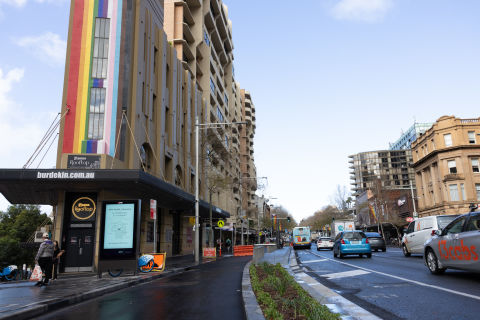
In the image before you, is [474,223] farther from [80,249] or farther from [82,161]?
[82,161]

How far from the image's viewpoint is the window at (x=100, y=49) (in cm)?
2334

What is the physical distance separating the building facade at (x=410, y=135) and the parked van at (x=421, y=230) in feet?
413

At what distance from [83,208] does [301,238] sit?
35.4 m

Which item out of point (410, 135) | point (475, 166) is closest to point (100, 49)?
point (475, 166)

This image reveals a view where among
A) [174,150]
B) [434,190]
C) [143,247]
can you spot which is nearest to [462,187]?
[434,190]

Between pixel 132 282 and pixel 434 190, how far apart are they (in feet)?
174

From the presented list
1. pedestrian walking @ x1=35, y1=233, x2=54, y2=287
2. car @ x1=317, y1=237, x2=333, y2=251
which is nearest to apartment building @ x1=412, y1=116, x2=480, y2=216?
car @ x1=317, y1=237, x2=333, y2=251

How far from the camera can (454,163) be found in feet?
168

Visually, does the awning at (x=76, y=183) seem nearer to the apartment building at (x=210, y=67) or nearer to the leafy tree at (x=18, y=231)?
the apartment building at (x=210, y=67)

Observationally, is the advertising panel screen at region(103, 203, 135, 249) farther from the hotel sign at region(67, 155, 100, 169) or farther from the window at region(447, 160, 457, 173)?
the window at region(447, 160, 457, 173)

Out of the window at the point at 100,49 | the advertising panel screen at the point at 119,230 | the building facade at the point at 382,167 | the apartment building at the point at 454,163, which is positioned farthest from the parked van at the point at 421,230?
the building facade at the point at 382,167

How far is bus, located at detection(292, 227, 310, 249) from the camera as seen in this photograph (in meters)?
49.8

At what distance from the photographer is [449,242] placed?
9.26 metres

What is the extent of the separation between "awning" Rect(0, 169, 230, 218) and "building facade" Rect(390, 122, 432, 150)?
131215mm
